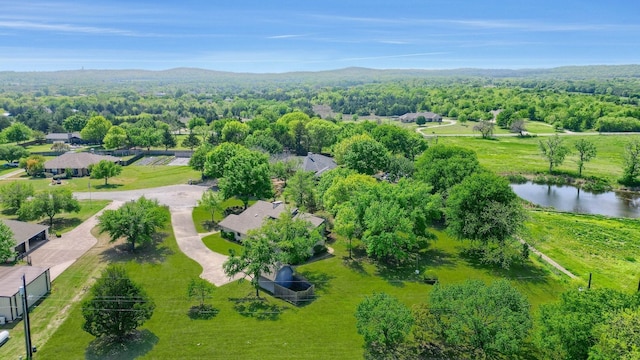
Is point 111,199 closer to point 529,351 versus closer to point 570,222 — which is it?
point 529,351

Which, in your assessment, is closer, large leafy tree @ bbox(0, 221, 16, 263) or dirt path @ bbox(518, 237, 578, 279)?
large leafy tree @ bbox(0, 221, 16, 263)

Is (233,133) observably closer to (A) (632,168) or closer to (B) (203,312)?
(B) (203,312)

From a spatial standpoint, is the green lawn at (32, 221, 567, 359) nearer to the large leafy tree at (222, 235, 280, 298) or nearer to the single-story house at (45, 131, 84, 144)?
the large leafy tree at (222, 235, 280, 298)

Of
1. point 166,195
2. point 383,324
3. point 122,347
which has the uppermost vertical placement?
point 383,324

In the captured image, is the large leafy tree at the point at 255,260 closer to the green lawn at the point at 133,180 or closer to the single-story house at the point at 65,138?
the green lawn at the point at 133,180

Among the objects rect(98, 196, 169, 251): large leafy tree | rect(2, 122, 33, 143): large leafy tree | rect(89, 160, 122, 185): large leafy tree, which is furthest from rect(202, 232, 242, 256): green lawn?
rect(2, 122, 33, 143): large leafy tree

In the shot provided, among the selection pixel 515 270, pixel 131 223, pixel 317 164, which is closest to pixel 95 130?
pixel 317 164

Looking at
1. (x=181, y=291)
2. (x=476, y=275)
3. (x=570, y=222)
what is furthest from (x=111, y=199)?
(x=570, y=222)
